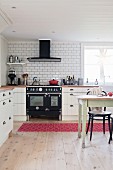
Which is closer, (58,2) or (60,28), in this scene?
(58,2)

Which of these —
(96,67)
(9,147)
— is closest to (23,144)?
(9,147)

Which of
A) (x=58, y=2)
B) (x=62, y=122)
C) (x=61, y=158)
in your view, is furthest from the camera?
(x=62, y=122)

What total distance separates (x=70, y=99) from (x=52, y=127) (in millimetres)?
1227

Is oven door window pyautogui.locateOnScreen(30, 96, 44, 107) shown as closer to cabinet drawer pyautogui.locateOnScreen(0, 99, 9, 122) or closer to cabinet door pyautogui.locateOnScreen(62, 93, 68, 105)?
cabinet door pyautogui.locateOnScreen(62, 93, 68, 105)

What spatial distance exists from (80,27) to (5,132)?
2843mm

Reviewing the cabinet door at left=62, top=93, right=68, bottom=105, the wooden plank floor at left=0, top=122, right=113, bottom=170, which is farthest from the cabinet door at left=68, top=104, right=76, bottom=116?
the wooden plank floor at left=0, top=122, right=113, bottom=170

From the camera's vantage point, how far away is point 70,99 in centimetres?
659

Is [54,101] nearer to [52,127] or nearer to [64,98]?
[64,98]

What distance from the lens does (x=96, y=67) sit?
7461mm

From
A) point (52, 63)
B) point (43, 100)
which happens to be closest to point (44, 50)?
point (52, 63)

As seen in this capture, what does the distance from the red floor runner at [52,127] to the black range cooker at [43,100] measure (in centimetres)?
65

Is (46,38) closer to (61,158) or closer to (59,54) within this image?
(59,54)

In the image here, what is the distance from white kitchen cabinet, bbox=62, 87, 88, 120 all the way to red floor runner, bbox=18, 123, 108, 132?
0.64 meters

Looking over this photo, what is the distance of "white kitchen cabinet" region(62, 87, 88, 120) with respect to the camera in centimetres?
656
